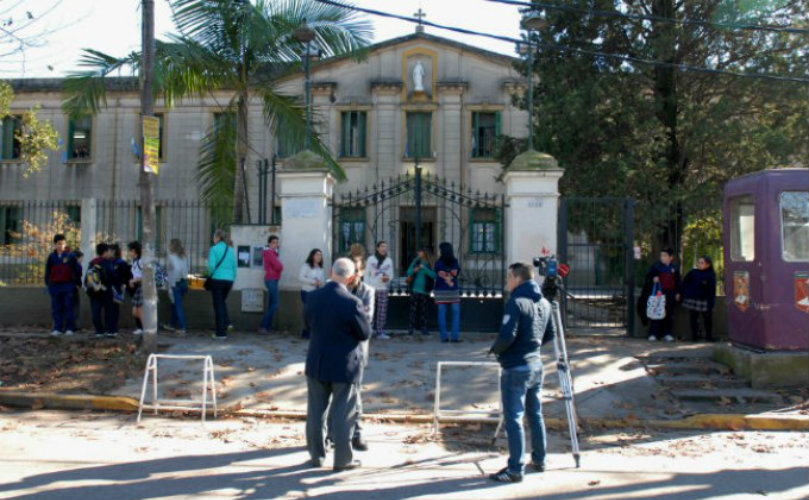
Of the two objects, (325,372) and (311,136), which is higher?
(311,136)

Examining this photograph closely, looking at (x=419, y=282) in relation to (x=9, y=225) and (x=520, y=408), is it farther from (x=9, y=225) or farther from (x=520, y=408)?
(x=9, y=225)

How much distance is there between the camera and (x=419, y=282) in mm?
12172

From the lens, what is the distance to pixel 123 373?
9.65 meters

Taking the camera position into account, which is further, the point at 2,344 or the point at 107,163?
the point at 107,163

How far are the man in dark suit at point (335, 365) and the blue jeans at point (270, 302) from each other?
237 inches

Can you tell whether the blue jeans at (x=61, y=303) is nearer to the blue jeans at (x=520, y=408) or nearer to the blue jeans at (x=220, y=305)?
the blue jeans at (x=220, y=305)

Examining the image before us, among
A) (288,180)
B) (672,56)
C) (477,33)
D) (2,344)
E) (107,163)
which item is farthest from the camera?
(107,163)

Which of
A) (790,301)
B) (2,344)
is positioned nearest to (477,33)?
(790,301)

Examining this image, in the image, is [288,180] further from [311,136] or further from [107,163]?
[107,163]

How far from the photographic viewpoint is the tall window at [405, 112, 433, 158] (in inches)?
1054

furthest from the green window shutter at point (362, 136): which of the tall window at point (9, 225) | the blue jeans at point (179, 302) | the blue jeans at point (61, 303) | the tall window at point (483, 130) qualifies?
the blue jeans at point (61, 303)

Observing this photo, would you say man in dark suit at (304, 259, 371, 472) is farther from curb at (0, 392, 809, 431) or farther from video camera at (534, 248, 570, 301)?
video camera at (534, 248, 570, 301)

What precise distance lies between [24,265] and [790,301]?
14.5m

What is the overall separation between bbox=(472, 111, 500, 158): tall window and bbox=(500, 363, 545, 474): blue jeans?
69.4 feet
